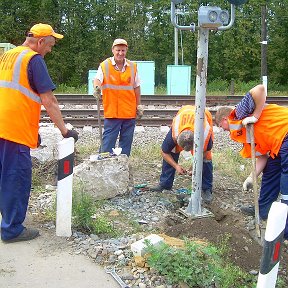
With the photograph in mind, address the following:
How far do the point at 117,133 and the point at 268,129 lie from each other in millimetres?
2314

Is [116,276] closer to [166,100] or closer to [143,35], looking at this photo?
[166,100]

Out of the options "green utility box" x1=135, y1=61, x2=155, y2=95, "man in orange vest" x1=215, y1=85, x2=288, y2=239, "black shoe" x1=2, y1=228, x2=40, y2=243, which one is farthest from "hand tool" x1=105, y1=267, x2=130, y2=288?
"green utility box" x1=135, y1=61, x2=155, y2=95

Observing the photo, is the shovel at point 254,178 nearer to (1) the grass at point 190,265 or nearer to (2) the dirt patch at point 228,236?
(2) the dirt patch at point 228,236

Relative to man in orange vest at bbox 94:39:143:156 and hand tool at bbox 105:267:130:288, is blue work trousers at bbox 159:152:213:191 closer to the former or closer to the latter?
man in orange vest at bbox 94:39:143:156

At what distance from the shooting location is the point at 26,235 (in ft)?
13.6

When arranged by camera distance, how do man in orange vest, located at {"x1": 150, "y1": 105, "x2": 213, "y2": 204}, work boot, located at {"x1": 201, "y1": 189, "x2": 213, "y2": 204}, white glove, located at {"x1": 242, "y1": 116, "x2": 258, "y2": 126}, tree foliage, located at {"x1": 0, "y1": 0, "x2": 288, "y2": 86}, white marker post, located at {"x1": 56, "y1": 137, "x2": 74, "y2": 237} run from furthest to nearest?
tree foliage, located at {"x1": 0, "y1": 0, "x2": 288, "y2": 86} < work boot, located at {"x1": 201, "y1": 189, "x2": 213, "y2": 204} < man in orange vest, located at {"x1": 150, "y1": 105, "x2": 213, "y2": 204} < white glove, located at {"x1": 242, "y1": 116, "x2": 258, "y2": 126} < white marker post, located at {"x1": 56, "y1": 137, "x2": 74, "y2": 237}

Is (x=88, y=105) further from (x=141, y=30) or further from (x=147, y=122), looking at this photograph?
(x=141, y=30)

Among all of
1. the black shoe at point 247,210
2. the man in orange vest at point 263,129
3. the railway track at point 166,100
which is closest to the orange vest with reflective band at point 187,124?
the man in orange vest at point 263,129

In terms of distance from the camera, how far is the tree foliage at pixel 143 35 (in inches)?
999

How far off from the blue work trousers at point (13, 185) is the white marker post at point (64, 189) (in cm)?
27

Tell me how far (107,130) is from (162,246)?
324 cm

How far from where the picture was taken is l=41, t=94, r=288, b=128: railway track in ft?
33.7

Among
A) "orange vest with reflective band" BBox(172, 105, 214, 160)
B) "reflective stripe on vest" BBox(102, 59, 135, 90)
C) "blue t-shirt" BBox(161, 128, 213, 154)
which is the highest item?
"reflective stripe on vest" BBox(102, 59, 135, 90)

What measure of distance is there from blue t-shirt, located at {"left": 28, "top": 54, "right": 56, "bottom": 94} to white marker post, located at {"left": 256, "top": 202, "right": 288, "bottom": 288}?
214cm
